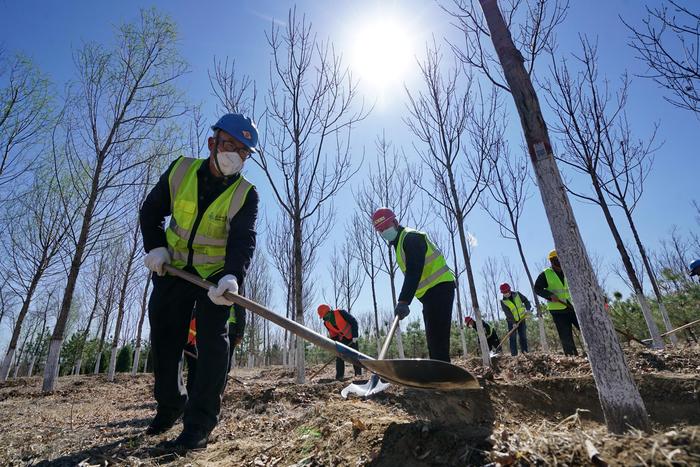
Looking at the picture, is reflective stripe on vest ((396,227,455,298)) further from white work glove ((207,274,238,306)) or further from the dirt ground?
white work glove ((207,274,238,306))

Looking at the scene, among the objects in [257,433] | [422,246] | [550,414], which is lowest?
[550,414]

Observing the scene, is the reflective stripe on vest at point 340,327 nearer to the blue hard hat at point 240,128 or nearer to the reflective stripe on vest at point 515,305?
the reflective stripe on vest at point 515,305

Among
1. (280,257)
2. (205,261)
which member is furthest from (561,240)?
(280,257)

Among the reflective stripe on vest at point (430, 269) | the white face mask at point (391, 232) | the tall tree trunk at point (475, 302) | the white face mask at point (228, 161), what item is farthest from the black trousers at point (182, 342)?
the tall tree trunk at point (475, 302)

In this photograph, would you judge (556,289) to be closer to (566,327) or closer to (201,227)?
(566,327)

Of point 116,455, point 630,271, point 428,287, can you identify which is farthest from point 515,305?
point 116,455

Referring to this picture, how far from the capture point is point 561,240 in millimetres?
2127

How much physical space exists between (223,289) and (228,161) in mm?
969

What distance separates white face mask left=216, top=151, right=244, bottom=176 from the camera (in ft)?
8.84

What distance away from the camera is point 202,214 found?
2.57 meters

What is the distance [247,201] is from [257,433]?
163 cm

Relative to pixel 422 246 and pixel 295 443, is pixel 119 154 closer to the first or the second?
pixel 422 246

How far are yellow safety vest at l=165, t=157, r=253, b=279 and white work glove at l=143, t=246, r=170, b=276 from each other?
0.26 ft

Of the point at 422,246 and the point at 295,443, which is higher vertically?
the point at 422,246
